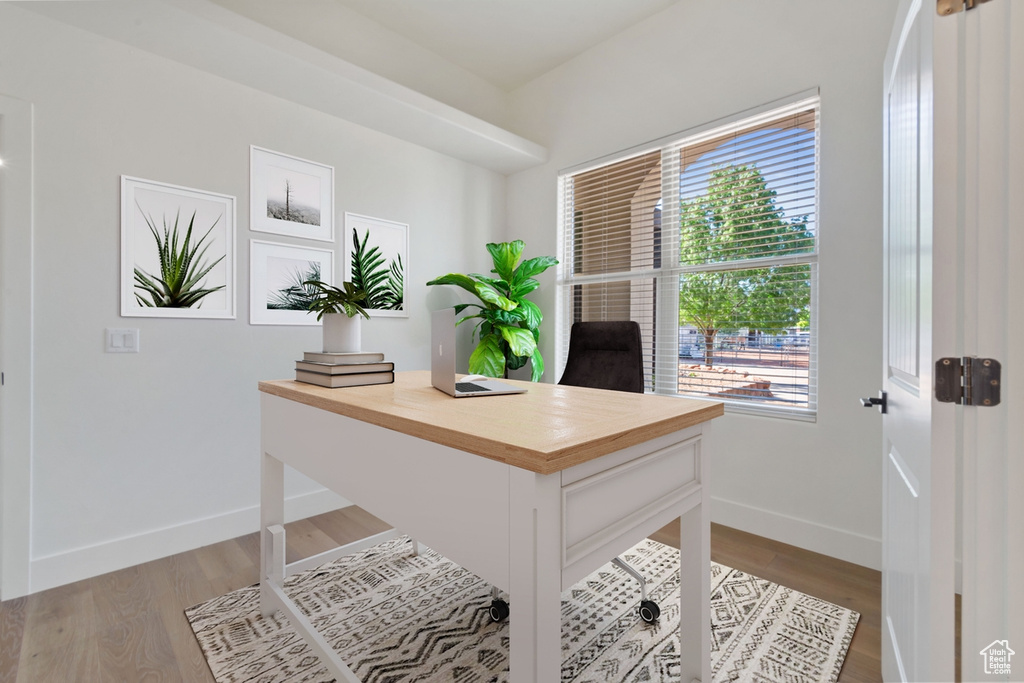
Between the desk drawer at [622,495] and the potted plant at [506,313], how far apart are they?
205 centimetres

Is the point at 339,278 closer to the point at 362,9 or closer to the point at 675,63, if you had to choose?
the point at 362,9

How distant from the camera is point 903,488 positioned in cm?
115

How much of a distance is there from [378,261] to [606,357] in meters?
1.70

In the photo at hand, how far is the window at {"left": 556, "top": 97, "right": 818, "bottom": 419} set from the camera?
7.79 ft

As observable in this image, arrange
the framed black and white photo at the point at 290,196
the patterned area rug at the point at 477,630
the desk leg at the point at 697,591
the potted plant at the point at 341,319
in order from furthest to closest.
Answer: the framed black and white photo at the point at 290,196 → the potted plant at the point at 341,319 → the patterned area rug at the point at 477,630 → the desk leg at the point at 697,591

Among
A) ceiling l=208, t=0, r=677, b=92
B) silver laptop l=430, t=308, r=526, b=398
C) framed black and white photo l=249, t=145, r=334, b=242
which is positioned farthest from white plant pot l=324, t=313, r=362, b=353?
ceiling l=208, t=0, r=677, b=92

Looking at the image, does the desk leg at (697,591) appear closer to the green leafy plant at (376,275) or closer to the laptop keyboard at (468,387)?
the laptop keyboard at (468,387)

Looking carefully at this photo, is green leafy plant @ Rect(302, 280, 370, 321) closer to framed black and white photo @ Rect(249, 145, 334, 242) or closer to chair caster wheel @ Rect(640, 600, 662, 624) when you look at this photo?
framed black and white photo @ Rect(249, 145, 334, 242)

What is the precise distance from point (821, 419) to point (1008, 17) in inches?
74.3

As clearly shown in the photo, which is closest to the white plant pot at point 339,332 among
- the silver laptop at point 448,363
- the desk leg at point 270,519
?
the silver laptop at point 448,363

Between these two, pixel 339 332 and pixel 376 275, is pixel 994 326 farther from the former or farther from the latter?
pixel 376 275

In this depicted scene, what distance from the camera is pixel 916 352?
0.98 meters

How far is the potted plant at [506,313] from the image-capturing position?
3088 mm

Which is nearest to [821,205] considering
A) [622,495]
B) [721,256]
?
[721,256]
